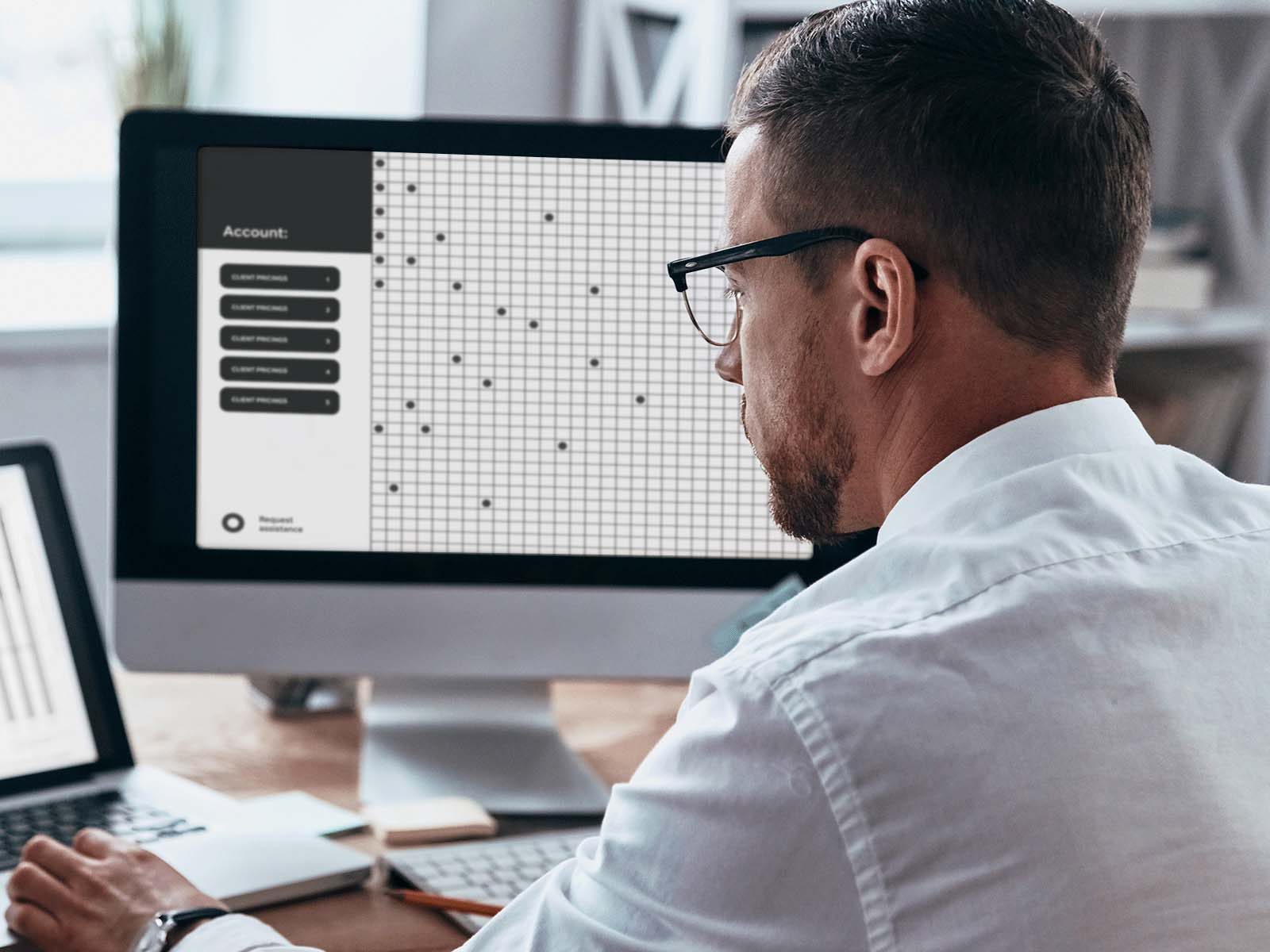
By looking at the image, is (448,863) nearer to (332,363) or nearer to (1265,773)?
(332,363)

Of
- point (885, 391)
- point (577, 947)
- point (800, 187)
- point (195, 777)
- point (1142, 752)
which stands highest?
point (800, 187)

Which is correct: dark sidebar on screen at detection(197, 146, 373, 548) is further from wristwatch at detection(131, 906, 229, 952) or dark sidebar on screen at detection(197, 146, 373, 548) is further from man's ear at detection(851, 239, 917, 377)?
man's ear at detection(851, 239, 917, 377)

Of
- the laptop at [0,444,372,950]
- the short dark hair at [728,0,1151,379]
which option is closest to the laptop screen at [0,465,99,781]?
the laptop at [0,444,372,950]

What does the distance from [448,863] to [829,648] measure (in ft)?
1.63

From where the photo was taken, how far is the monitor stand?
1.17 m

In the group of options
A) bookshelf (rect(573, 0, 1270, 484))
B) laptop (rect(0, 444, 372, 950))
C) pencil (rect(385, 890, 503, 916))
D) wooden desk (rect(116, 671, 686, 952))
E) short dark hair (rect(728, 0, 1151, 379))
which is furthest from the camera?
bookshelf (rect(573, 0, 1270, 484))

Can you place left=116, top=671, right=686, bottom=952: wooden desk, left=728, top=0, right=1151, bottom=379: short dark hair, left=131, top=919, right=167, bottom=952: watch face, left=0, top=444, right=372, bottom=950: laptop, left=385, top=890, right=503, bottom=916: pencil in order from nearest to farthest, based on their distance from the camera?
left=728, top=0, right=1151, bottom=379: short dark hair < left=131, top=919, right=167, bottom=952: watch face < left=385, top=890, right=503, bottom=916: pencil < left=0, top=444, right=372, bottom=950: laptop < left=116, top=671, right=686, bottom=952: wooden desk

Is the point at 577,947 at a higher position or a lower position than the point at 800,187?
lower

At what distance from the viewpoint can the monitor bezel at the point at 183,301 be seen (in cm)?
114

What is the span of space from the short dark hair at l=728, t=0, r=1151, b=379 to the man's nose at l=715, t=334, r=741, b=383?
17 centimetres

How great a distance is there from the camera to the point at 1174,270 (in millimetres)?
2119

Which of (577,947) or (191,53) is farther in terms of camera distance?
(191,53)

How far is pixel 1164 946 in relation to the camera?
1.98 feet

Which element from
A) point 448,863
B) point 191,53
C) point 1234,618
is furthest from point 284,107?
point 1234,618
